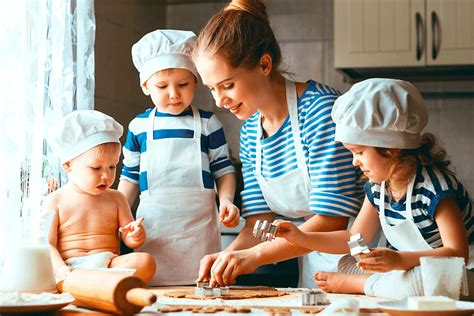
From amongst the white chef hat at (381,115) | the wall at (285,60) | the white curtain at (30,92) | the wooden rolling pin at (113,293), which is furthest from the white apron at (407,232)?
the wall at (285,60)

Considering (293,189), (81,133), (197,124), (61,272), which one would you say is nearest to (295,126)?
(293,189)

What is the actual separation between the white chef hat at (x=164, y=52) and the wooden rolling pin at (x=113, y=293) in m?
0.74

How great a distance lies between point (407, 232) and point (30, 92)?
100cm

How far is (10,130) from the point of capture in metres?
1.92

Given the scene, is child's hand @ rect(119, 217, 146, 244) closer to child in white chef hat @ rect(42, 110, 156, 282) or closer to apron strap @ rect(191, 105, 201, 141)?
child in white chef hat @ rect(42, 110, 156, 282)

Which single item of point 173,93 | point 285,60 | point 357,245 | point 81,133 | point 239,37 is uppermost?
point 285,60

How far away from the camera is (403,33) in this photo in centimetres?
300

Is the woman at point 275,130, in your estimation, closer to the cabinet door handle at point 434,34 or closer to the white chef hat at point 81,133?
the white chef hat at point 81,133

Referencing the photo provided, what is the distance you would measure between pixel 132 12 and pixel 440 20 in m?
1.20

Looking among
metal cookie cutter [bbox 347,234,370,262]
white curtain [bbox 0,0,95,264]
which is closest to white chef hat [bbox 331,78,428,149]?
metal cookie cutter [bbox 347,234,370,262]

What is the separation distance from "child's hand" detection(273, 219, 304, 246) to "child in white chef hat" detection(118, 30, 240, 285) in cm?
32

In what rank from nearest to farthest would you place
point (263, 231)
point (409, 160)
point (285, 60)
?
point (263, 231)
point (409, 160)
point (285, 60)

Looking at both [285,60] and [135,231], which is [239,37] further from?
[285,60]

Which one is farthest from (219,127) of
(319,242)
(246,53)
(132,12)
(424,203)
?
(132,12)
